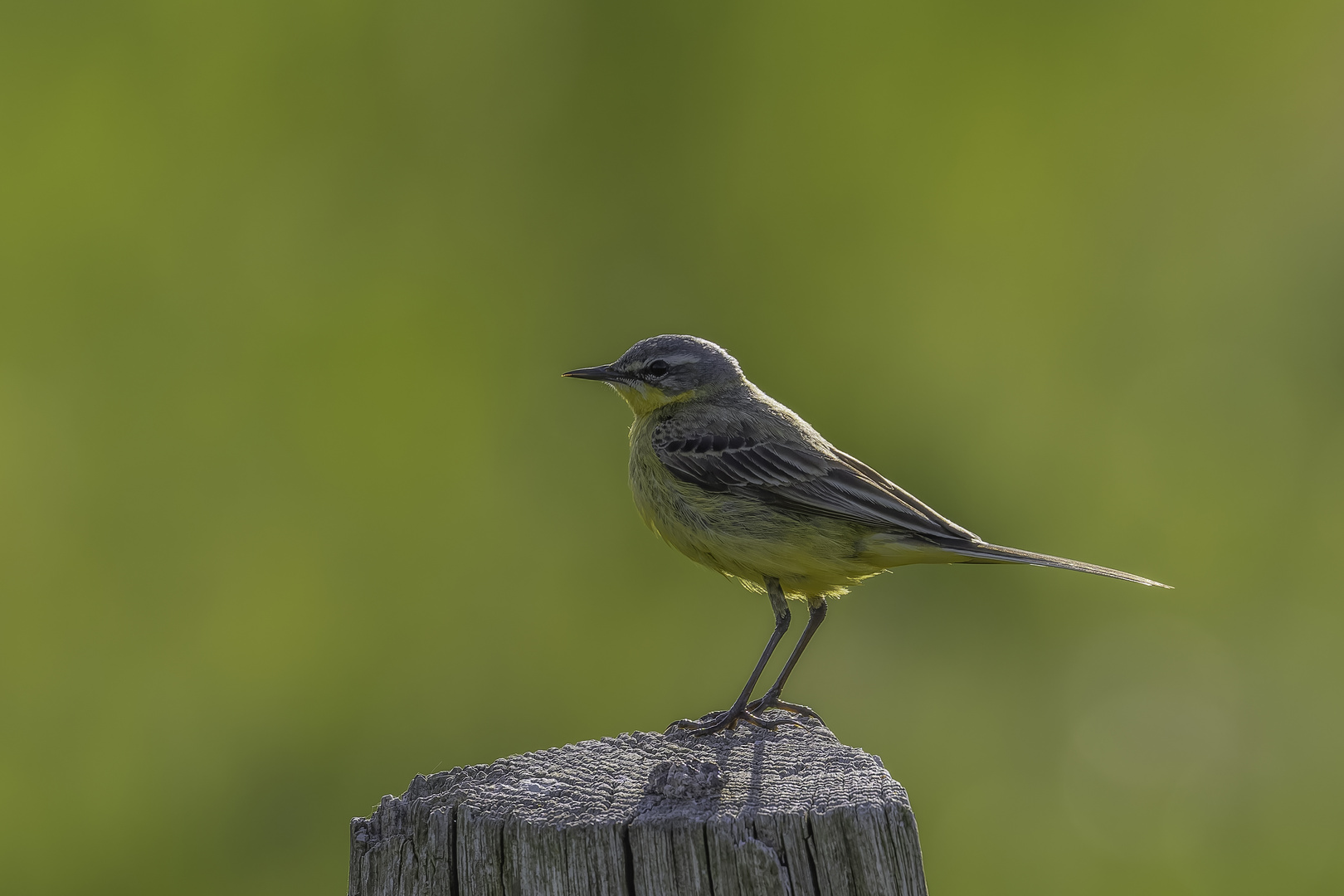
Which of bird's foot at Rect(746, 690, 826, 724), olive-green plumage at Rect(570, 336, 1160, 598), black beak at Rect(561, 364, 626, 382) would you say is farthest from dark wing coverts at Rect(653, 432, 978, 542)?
bird's foot at Rect(746, 690, 826, 724)

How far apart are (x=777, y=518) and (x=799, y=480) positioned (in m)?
0.30

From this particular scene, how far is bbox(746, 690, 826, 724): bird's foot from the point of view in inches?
247

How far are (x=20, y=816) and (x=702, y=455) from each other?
22.2 ft

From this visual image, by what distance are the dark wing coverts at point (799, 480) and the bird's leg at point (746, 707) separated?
531 mm

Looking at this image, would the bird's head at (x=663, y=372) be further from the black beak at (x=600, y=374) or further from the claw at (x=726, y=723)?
the claw at (x=726, y=723)

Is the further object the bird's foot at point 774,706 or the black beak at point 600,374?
the black beak at point 600,374

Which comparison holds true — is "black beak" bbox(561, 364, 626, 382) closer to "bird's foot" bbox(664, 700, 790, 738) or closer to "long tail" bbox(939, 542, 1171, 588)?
"bird's foot" bbox(664, 700, 790, 738)

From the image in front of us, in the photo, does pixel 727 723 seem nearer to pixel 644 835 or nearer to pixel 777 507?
pixel 777 507

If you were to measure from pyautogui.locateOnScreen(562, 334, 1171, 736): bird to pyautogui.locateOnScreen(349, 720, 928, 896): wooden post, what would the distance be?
1.94m

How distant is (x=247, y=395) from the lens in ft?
35.6

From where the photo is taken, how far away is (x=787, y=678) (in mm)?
6445

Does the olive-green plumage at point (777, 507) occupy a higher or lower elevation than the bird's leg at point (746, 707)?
higher

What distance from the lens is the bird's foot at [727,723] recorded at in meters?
5.76

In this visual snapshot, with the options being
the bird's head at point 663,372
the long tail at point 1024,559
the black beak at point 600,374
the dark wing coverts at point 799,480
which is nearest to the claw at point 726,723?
the dark wing coverts at point 799,480
